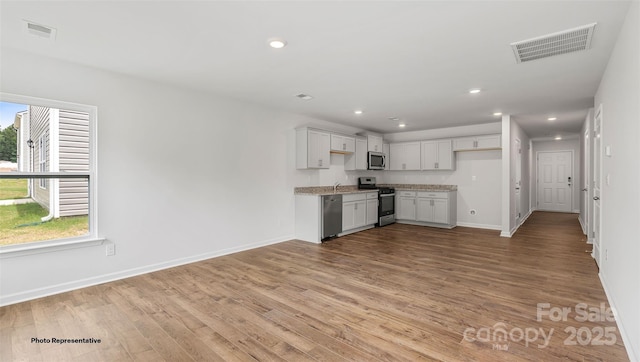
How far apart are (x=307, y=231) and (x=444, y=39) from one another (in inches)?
156

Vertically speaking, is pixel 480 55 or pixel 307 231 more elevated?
pixel 480 55

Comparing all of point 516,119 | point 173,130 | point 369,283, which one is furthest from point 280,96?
point 516,119

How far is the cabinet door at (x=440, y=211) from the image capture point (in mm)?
6977

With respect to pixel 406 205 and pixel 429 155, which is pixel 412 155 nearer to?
pixel 429 155

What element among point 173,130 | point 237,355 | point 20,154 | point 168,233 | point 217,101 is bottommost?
point 237,355

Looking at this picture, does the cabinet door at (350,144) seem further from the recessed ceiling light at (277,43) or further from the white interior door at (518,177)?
the recessed ceiling light at (277,43)

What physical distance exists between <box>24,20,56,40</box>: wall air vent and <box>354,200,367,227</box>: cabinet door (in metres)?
5.22

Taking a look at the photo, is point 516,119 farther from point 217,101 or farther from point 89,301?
point 89,301

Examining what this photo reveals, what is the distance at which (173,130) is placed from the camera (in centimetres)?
416

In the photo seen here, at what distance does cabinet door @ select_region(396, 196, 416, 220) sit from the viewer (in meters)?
7.54

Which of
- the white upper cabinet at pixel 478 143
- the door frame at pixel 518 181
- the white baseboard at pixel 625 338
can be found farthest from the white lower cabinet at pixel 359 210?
the white baseboard at pixel 625 338

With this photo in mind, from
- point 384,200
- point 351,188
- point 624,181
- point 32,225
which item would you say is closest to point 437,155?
point 384,200

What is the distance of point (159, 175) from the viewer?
402cm

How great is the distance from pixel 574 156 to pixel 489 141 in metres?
5.01
